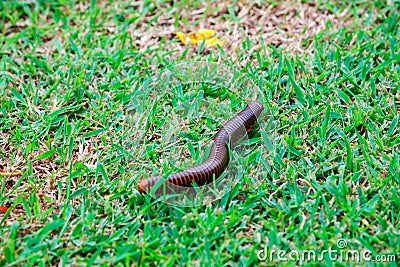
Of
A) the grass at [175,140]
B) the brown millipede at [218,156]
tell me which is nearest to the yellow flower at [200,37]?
the grass at [175,140]

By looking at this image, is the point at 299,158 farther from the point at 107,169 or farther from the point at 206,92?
the point at 107,169

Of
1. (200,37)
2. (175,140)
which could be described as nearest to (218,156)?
(175,140)

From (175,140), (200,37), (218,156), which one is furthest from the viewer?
(200,37)

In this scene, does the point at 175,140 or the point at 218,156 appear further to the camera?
the point at 175,140

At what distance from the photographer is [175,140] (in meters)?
3.96

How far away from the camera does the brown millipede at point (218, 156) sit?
3.47 meters

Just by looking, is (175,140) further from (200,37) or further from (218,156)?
(200,37)

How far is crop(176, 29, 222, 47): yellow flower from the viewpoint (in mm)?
4852

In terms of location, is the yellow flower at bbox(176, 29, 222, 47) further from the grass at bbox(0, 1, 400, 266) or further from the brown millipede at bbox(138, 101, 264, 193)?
the brown millipede at bbox(138, 101, 264, 193)

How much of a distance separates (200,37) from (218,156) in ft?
5.20

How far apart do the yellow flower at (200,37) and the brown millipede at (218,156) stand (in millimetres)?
965

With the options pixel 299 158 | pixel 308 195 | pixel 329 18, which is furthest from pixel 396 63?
pixel 308 195

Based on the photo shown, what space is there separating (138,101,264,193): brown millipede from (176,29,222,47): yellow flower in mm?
965

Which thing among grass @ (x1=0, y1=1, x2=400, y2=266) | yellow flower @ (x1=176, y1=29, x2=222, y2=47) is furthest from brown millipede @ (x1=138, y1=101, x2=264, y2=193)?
yellow flower @ (x1=176, y1=29, x2=222, y2=47)
